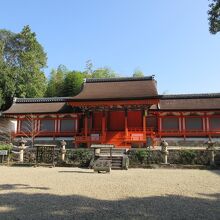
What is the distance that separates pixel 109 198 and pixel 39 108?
21033mm

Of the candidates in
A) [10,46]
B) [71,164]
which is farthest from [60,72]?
[71,164]

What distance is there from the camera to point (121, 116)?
84.0 ft

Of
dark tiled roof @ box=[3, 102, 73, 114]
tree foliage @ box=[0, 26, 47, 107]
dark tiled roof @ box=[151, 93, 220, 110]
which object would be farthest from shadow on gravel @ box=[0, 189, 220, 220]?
tree foliage @ box=[0, 26, 47, 107]

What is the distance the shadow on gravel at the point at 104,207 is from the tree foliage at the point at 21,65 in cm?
3162

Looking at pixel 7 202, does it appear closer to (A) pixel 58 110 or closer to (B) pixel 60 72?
(A) pixel 58 110

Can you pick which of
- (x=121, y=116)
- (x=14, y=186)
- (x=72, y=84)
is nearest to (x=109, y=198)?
(x=14, y=186)

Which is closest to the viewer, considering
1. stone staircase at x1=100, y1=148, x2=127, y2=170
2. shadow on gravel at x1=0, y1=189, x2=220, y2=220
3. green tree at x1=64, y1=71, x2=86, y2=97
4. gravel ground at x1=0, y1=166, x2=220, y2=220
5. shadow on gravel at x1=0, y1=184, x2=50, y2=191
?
shadow on gravel at x1=0, y1=189, x2=220, y2=220

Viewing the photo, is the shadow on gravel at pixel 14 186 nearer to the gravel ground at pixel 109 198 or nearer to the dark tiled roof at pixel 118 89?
the gravel ground at pixel 109 198

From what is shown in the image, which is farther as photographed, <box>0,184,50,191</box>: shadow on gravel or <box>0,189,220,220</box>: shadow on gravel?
<box>0,184,50,191</box>: shadow on gravel

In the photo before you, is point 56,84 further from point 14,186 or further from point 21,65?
point 14,186

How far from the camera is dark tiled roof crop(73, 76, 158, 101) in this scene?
2338cm

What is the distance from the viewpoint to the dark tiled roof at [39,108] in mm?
27859

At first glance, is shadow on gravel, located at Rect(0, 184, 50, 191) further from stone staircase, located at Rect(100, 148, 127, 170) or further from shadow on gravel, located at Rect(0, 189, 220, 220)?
stone staircase, located at Rect(100, 148, 127, 170)

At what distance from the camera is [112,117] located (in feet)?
84.4
